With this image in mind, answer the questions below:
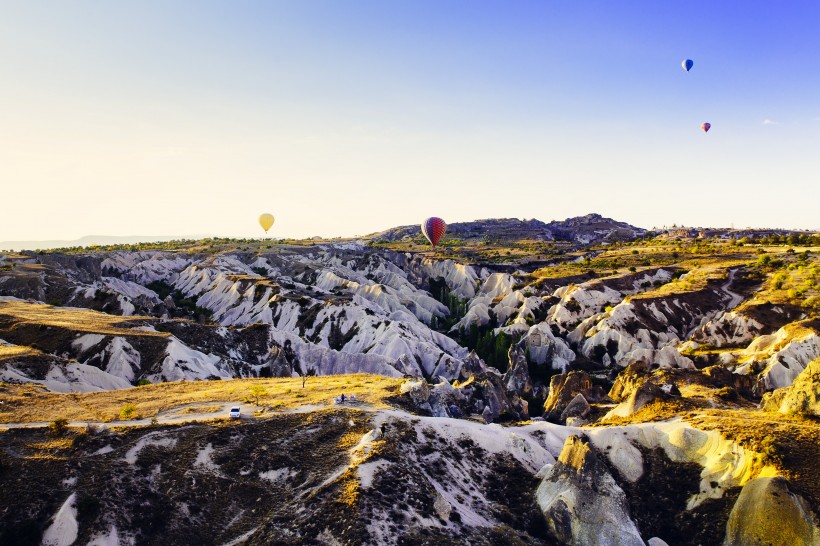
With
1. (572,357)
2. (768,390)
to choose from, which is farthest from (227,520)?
(572,357)

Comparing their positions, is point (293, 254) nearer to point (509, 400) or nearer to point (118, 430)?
point (509, 400)

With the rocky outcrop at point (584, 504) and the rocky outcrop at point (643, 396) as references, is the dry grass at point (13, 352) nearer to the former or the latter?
the rocky outcrop at point (584, 504)

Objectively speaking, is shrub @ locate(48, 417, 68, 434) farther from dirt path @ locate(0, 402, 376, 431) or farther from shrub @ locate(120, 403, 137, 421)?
shrub @ locate(120, 403, 137, 421)

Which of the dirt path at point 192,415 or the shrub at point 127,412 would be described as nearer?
the dirt path at point 192,415

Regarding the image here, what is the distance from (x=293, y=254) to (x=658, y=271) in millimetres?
100193

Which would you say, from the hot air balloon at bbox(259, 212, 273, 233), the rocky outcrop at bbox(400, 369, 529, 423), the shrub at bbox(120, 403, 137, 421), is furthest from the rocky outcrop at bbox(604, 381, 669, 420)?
the hot air balloon at bbox(259, 212, 273, 233)

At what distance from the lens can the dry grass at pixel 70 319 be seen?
54.4m

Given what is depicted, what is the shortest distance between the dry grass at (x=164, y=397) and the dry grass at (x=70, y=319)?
16843mm

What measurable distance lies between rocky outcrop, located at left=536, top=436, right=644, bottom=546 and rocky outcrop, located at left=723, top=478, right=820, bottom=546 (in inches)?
186

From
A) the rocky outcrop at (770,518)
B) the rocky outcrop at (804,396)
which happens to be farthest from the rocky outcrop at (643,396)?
the rocky outcrop at (770,518)

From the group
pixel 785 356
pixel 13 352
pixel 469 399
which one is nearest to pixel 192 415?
pixel 469 399

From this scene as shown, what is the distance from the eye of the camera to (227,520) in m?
23.3

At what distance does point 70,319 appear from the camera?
58.2 metres

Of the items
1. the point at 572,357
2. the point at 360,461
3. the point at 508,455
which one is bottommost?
the point at 572,357
